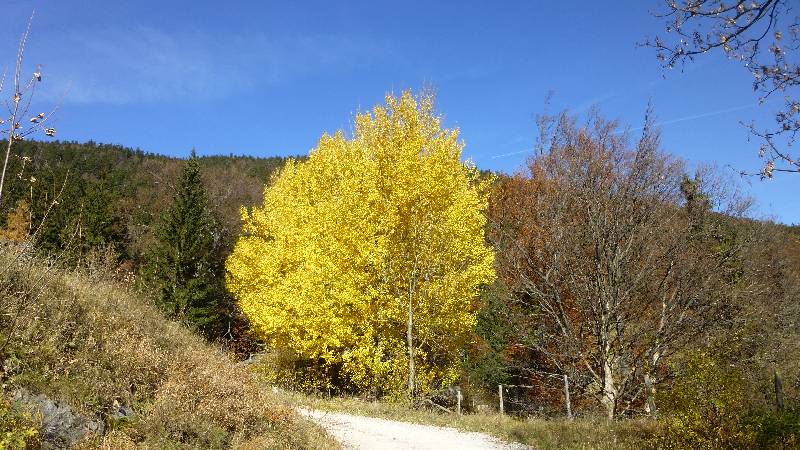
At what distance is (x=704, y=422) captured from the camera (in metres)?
6.39

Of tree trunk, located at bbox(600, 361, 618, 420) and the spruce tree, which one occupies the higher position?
the spruce tree

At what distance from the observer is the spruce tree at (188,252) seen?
105 ft

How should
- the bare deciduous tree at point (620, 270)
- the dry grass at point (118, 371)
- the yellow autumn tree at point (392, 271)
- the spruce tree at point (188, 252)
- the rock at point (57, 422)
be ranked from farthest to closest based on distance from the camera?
the spruce tree at point (188, 252) → the yellow autumn tree at point (392, 271) → the bare deciduous tree at point (620, 270) → the dry grass at point (118, 371) → the rock at point (57, 422)

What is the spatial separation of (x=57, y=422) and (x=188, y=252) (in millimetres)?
29918

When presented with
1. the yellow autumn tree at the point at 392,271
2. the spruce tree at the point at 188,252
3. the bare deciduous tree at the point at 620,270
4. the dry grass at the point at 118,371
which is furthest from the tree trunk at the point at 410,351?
the spruce tree at the point at 188,252

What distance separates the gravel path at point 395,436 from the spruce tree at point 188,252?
2311 centimetres

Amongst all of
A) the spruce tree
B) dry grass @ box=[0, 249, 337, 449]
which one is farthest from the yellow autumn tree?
the spruce tree

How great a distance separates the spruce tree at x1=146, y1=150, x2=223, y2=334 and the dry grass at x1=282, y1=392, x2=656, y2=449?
21.3 metres

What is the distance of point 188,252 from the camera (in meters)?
33.2

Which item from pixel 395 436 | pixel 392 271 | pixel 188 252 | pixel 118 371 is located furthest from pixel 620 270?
pixel 188 252

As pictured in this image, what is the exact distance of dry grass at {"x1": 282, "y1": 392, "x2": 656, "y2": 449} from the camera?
30.5 feet

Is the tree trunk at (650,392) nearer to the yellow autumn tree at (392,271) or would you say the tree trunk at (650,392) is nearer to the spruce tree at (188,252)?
the yellow autumn tree at (392,271)

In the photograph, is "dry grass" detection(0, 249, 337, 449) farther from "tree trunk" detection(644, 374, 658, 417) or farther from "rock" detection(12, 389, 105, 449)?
"tree trunk" detection(644, 374, 658, 417)

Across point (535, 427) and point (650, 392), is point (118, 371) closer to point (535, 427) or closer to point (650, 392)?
point (535, 427)
